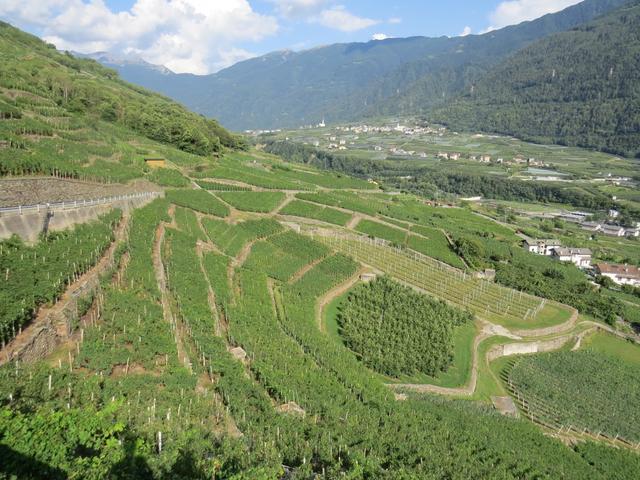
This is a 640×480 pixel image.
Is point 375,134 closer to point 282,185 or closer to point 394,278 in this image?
point 282,185

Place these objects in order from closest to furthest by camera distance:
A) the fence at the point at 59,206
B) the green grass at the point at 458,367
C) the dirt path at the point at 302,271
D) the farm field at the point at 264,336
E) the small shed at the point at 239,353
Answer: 1. the farm field at the point at 264,336
2. the small shed at the point at 239,353
3. the fence at the point at 59,206
4. the green grass at the point at 458,367
5. the dirt path at the point at 302,271

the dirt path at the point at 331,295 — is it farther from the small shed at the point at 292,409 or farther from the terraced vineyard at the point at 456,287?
the small shed at the point at 292,409

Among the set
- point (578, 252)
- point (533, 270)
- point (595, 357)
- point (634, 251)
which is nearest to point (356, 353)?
point (595, 357)

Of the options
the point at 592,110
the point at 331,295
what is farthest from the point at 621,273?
the point at 592,110

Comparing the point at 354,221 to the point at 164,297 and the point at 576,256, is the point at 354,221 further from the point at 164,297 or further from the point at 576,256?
the point at 576,256

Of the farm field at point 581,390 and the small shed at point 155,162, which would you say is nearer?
the farm field at point 581,390

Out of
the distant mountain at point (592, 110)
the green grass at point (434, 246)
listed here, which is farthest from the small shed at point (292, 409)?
the distant mountain at point (592, 110)
